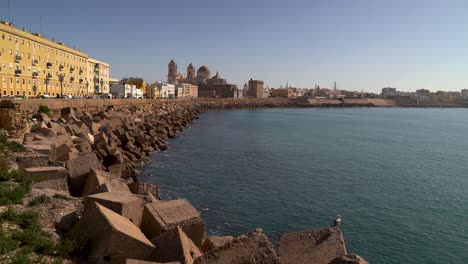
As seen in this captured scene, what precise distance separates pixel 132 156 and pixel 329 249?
14314mm

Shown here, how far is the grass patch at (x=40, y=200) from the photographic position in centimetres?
648

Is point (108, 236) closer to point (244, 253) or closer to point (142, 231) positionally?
point (142, 231)

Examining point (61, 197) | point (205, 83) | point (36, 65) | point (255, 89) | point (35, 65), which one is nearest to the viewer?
point (61, 197)

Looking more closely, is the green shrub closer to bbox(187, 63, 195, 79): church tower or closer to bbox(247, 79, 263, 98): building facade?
bbox(187, 63, 195, 79): church tower

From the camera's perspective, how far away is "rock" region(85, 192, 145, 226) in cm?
598

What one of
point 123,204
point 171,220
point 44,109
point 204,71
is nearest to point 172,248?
point 171,220

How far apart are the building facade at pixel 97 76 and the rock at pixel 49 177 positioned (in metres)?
49.2

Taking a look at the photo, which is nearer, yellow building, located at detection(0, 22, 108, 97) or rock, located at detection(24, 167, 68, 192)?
rock, located at detection(24, 167, 68, 192)

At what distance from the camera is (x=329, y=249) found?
227 inches

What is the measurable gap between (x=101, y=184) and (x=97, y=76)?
55.4m

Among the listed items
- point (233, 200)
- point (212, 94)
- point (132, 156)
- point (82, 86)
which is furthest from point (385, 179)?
point (212, 94)

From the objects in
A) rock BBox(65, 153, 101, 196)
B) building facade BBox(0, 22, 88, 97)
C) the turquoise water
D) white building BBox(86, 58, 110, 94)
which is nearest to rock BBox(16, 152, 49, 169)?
rock BBox(65, 153, 101, 196)

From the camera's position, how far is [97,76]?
2317 inches

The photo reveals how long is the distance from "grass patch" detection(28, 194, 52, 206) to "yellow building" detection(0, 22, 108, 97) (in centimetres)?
2867
